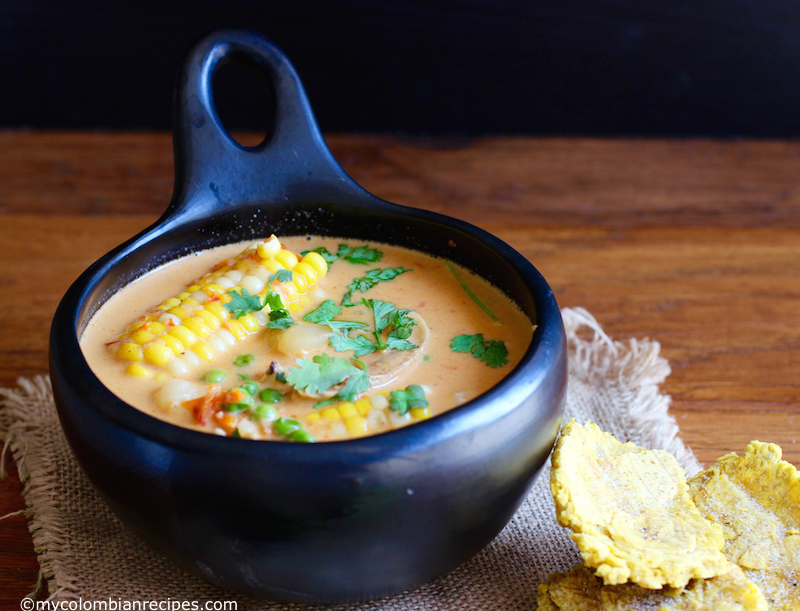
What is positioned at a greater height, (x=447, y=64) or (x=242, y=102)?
(x=447, y=64)

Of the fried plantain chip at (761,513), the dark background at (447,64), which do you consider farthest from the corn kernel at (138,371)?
the dark background at (447,64)

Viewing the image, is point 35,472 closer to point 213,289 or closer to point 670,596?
point 213,289

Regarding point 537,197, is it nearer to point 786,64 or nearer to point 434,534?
point 786,64

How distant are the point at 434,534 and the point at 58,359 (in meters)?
0.67

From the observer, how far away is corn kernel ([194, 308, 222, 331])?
154 centimetres

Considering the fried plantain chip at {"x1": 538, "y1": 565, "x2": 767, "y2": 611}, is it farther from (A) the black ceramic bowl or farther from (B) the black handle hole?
(B) the black handle hole

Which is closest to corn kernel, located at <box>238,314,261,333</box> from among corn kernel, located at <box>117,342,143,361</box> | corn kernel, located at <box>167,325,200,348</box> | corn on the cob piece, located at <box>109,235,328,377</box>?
corn on the cob piece, located at <box>109,235,328,377</box>

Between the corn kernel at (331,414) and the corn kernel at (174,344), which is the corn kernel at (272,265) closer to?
the corn kernel at (174,344)

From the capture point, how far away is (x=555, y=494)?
1240mm

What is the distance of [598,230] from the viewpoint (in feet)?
9.37

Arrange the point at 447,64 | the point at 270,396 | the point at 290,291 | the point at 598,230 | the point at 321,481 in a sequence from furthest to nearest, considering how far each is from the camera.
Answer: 1. the point at 447,64
2. the point at 598,230
3. the point at 290,291
4. the point at 270,396
5. the point at 321,481

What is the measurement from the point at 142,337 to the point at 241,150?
0.54 metres

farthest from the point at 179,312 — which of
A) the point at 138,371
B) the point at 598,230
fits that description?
the point at 598,230

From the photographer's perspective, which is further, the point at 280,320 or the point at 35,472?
the point at 35,472
